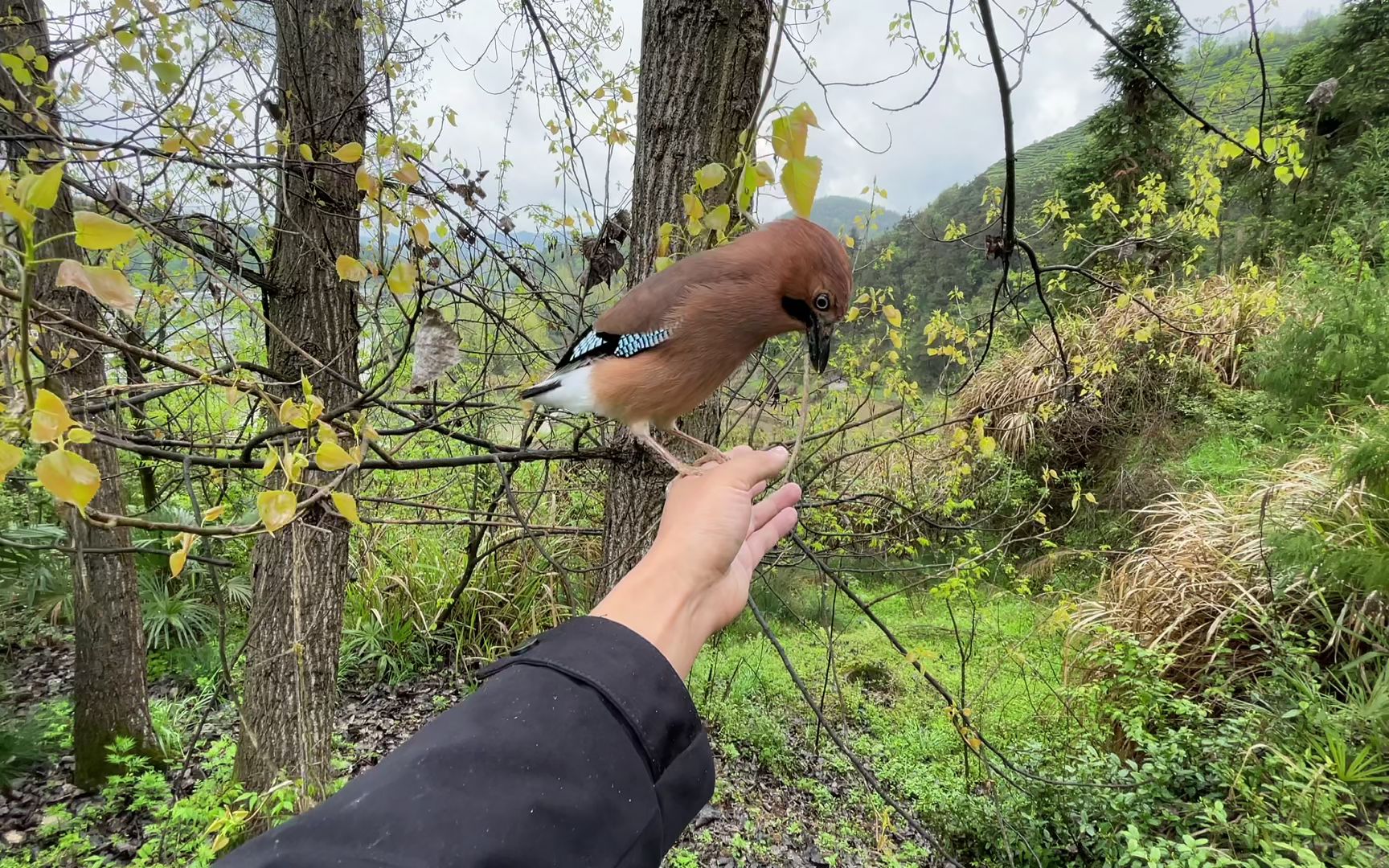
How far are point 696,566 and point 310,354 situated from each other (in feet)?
7.65

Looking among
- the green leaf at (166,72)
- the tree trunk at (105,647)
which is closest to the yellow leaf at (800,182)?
the green leaf at (166,72)

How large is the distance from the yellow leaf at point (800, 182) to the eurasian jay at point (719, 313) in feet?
2.49

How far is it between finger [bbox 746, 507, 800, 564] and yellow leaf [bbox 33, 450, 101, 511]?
4.64 ft

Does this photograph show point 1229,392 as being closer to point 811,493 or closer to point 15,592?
point 811,493

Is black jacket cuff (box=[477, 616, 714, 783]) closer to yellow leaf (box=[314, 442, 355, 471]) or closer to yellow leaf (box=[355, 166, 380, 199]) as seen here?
yellow leaf (box=[314, 442, 355, 471])

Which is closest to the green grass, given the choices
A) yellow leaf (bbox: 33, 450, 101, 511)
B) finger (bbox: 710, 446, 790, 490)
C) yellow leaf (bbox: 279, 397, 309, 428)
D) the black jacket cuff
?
finger (bbox: 710, 446, 790, 490)

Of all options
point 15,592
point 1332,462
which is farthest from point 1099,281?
point 15,592

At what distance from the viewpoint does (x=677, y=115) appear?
6.78 feet

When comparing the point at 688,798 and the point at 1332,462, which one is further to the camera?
the point at 1332,462

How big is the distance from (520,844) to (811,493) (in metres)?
3.94

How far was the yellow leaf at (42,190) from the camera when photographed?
2.43 ft

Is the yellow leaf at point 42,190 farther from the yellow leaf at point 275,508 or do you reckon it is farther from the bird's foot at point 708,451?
the bird's foot at point 708,451

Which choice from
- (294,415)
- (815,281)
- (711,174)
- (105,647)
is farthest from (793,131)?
(105,647)

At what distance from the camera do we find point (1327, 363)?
20.1ft
